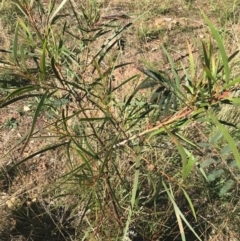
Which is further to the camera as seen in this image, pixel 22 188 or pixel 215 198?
pixel 22 188

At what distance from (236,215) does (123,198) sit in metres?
0.56

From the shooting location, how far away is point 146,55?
10.6 feet

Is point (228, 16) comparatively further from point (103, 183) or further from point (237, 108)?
point (103, 183)

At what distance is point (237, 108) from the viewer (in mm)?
2514

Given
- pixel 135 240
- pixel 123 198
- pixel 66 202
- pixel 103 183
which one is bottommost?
pixel 135 240

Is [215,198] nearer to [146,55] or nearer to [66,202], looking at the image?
[66,202]

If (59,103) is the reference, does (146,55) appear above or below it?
below

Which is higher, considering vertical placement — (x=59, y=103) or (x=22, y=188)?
(x=59, y=103)

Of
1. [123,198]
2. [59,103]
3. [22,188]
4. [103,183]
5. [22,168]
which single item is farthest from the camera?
[22,168]

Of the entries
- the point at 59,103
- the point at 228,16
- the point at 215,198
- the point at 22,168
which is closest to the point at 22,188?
the point at 22,168

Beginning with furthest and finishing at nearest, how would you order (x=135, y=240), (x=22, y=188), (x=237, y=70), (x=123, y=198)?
1. (x=237, y=70)
2. (x=22, y=188)
3. (x=135, y=240)
4. (x=123, y=198)

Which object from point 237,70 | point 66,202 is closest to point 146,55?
point 237,70

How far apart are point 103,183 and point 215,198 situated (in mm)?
668

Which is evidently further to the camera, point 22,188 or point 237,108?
point 237,108
